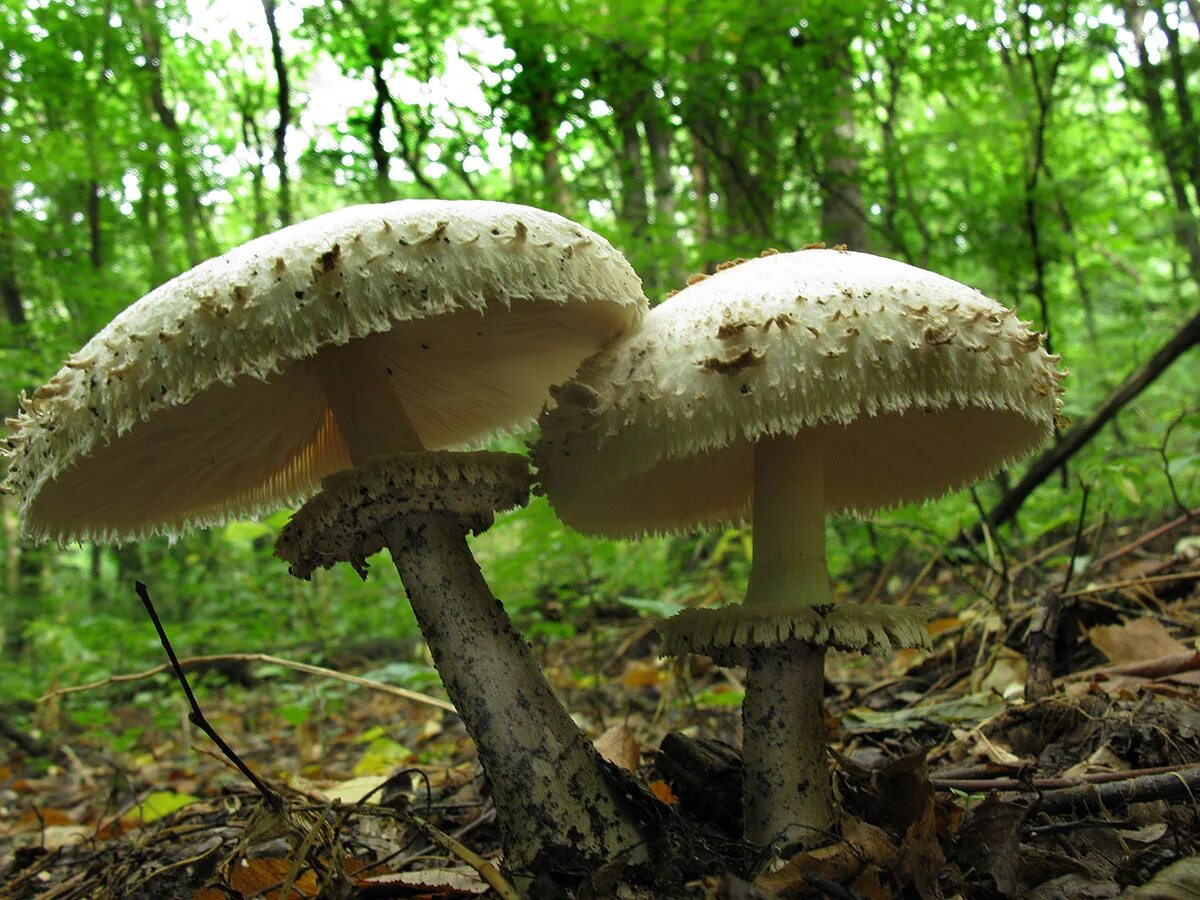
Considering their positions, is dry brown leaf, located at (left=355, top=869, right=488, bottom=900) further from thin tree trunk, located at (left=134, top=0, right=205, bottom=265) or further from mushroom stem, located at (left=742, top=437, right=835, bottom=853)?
thin tree trunk, located at (left=134, top=0, right=205, bottom=265)

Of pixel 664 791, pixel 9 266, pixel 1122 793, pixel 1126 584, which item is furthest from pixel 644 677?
pixel 9 266

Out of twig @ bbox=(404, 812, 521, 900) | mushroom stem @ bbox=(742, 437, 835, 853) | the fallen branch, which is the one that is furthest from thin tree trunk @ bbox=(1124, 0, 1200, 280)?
twig @ bbox=(404, 812, 521, 900)

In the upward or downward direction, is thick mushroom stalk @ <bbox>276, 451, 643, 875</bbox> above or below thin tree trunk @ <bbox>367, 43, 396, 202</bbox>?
below

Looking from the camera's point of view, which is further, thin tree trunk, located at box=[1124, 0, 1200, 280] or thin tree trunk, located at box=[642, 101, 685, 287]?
thin tree trunk, located at box=[1124, 0, 1200, 280]

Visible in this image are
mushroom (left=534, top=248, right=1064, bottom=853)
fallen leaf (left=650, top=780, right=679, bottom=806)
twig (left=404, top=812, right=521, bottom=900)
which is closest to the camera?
mushroom (left=534, top=248, right=1064, bottom=853)

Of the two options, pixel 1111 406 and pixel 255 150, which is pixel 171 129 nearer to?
pixel 255 150

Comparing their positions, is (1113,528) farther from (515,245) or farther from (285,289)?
(285,289)
